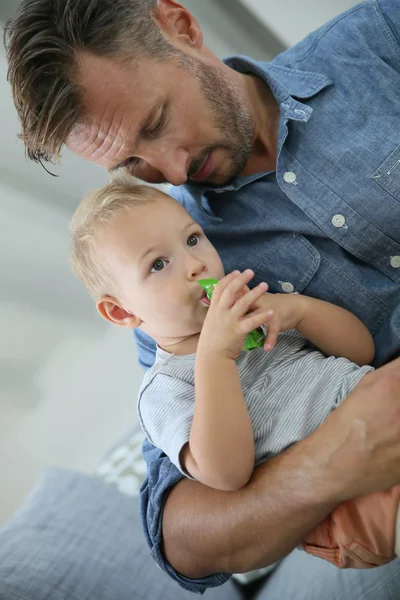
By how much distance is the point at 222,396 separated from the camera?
3.12 feet

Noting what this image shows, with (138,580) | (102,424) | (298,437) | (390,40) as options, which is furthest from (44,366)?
(390,40)

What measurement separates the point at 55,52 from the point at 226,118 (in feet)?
1.37

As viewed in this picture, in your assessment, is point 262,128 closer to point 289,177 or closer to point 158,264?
point 289,177

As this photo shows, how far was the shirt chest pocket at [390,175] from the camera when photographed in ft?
3.93

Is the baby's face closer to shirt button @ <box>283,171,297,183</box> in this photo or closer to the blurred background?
shirt button @ <box>283,171,297,183</box>

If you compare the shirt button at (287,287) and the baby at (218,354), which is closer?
the baby at (218,354)

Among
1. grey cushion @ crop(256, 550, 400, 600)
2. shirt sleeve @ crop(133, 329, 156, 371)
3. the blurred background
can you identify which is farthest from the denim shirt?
the blurred background

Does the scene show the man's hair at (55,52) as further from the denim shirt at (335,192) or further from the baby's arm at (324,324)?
the baby's arm at (324,324)

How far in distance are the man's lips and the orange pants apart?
81 centimetres

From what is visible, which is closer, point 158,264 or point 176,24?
point 158,264

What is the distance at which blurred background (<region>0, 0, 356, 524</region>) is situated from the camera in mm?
1755

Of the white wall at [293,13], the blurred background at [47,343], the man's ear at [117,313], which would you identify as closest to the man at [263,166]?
the man's ear at [117,313]

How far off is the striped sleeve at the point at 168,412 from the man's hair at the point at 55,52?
568mm

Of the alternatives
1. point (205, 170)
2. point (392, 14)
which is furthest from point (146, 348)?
point (392, 14)
